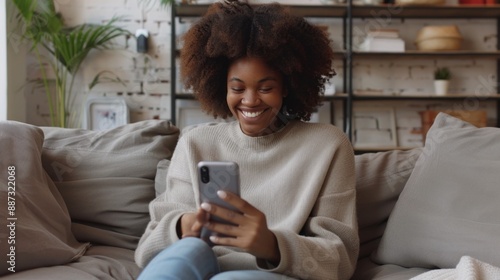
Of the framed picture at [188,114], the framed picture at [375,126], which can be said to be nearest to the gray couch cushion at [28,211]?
the framed picture at [188,114]

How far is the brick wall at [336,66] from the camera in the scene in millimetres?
3648

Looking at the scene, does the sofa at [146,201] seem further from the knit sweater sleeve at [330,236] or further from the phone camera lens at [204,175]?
the phone camera lens at [204,175]

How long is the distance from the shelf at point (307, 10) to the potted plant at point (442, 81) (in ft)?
2.40

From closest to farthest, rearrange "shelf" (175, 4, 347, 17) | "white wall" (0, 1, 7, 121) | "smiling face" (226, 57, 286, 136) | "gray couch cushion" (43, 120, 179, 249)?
1. "smiling face" (226, 57, 286, 136)
2. "gray couch cushion" (43, 120, 179, 249)
3. "white wall" (0, 1, 7, 121)
4. "shelf" (175, 4, 347, 17)

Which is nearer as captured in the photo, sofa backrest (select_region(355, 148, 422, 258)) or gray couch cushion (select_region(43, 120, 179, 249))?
sofa backrest (select_region(355, 148, 422, 258))

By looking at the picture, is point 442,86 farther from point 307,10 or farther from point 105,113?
point 105,113

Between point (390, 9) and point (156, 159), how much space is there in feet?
7.80

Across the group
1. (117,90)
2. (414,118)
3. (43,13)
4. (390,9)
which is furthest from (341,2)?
(43,13)

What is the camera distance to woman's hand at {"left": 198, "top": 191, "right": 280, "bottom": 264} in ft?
3.33

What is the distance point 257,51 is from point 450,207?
0.56m

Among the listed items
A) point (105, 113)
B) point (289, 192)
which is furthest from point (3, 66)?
point (289, 192)

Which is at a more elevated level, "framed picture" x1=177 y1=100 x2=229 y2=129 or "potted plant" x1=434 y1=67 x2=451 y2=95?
"potted plant" x1=434 y1=67 x2=451 y2=95

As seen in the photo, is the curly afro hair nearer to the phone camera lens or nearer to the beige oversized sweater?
the beige oversized sweater

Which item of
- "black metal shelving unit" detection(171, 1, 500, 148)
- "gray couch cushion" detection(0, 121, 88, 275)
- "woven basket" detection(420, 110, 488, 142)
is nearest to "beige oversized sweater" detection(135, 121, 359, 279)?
"gray couch cushion" detection(0, 121, 88, 275)
